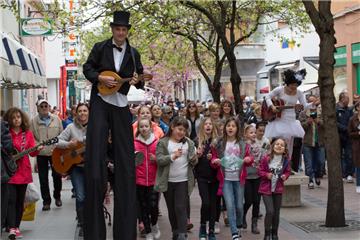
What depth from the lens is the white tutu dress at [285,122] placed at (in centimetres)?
1125

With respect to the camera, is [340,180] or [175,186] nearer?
[175,186]

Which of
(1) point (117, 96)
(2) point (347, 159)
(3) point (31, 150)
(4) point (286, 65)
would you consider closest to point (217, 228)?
(3) point (31, 150)

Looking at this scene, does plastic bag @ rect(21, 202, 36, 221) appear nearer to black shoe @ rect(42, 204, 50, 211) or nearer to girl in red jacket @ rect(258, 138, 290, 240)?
black shoe @ rect(42, 204, 50, 211)

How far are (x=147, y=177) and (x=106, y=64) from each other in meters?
2.92

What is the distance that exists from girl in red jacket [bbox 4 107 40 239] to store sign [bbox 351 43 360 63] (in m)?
18.1

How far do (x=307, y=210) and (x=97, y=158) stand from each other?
607cm

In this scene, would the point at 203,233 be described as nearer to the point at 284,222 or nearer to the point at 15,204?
the point at 284,222

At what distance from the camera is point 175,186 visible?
354 inches

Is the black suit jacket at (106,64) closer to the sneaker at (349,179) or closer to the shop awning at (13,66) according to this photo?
the shop awning at (13,66)

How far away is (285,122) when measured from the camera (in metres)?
11.3

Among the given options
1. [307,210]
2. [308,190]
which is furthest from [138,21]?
[307,210]

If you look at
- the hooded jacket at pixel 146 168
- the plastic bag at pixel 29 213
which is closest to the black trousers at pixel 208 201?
the hooded jacket at pixel 146 168

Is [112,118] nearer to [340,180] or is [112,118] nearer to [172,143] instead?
[172,143]

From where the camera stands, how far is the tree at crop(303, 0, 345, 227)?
33.5ft
